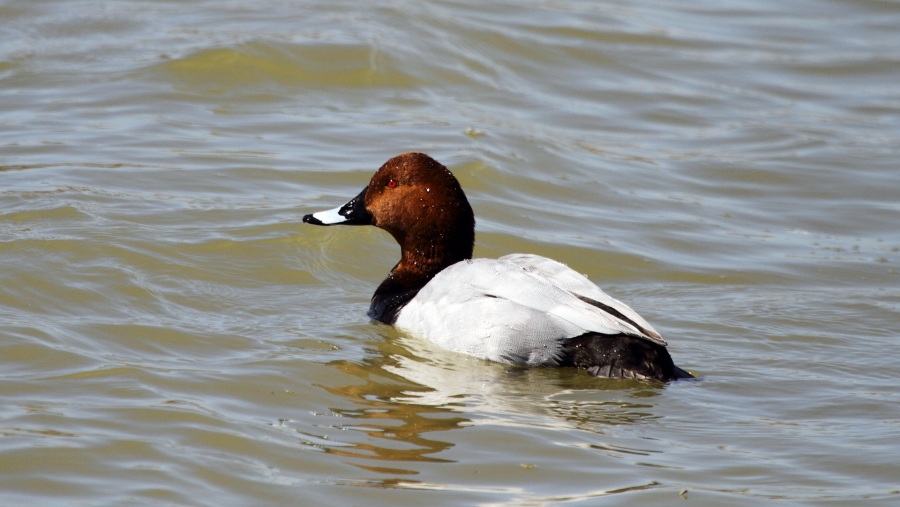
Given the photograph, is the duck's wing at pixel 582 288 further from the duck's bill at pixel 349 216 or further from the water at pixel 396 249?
the duck's bill at pixel 349 216

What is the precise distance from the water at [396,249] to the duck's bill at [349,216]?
42cm

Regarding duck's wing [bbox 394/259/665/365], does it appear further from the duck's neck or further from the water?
Answer: the duck's neck

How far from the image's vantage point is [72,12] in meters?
11.0

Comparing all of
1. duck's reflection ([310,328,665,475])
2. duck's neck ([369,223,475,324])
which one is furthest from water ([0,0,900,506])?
duck's neck ([369,223,475,324])

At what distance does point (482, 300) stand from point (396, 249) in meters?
2.03

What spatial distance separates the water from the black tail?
0.20ft

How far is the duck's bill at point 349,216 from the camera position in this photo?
6371 mm

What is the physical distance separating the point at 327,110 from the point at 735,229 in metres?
3.41

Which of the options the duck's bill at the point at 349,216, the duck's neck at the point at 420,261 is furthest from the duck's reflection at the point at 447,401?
the duck's bill at the point at 349,216

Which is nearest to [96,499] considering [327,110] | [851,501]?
[851,501]

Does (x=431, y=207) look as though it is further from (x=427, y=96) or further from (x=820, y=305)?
(x=427, y=96)

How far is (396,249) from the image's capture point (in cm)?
733

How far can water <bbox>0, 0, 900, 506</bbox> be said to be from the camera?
4242 millimetres

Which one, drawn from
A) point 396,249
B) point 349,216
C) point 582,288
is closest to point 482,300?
point 582,288
